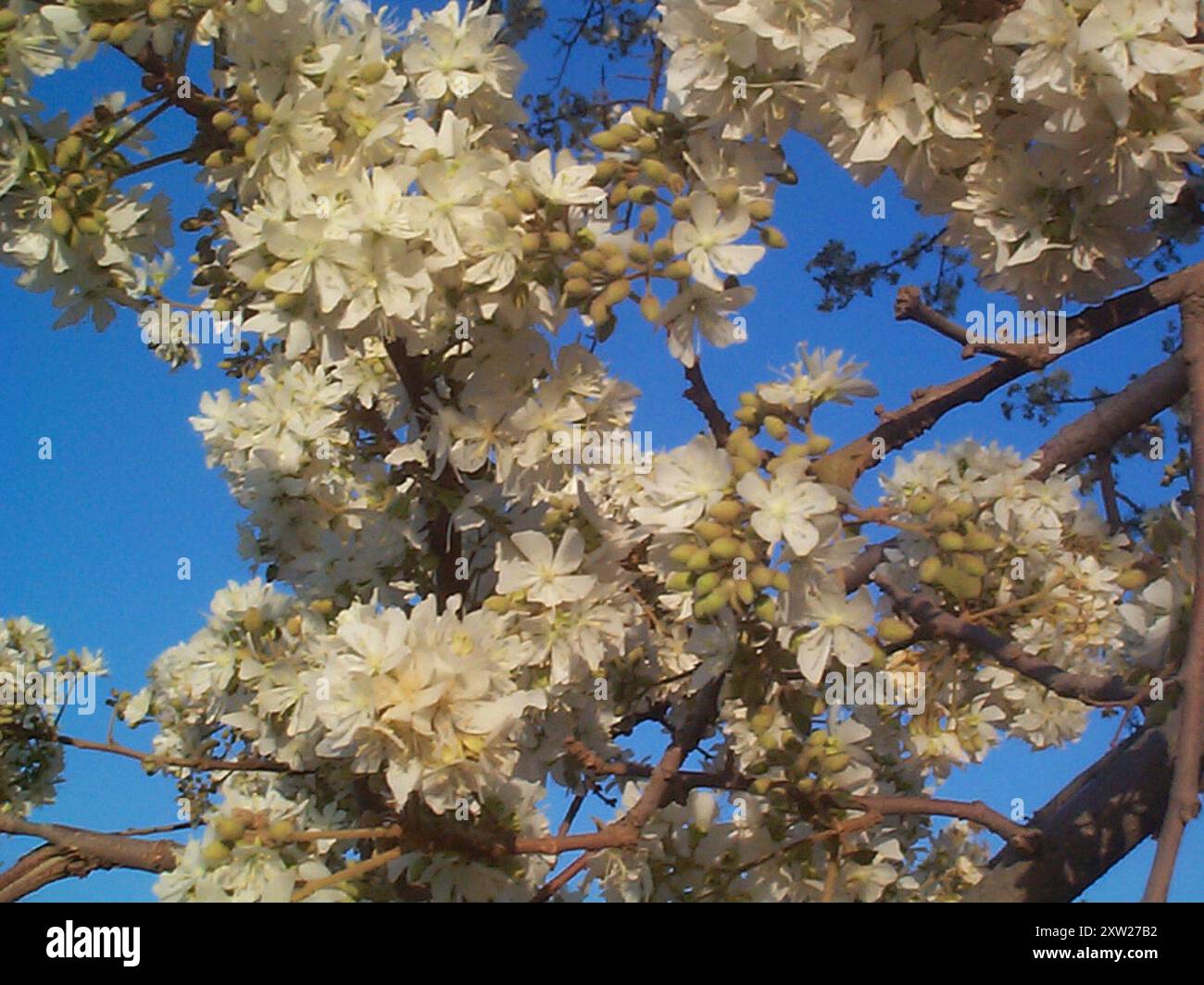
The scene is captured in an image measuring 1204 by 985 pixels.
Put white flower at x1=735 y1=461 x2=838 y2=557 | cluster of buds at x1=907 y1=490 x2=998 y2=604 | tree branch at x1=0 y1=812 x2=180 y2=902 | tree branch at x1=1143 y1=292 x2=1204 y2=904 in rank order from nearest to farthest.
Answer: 1. tree branch at x1=1143 y1=292 x2=1204 y2=904
2. white flower at x1=735 y1=461 x2=838 y2=557
3. cluster of buds at x1=907 y1=490 x2=998 y2=604
4. tree branch at x1=0 y1=812 x2=180 y2=902

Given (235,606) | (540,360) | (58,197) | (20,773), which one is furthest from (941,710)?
(20,773)

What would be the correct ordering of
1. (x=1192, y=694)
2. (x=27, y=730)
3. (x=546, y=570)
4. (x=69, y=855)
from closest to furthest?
(x=1192, y=694) < (x=546, y=570) < (x=69, y=855) < (x=27, y=730)

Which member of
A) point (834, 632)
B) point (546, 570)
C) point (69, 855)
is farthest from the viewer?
point (69, 855)

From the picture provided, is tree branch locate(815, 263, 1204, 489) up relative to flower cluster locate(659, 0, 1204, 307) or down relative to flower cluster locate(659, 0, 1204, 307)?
down

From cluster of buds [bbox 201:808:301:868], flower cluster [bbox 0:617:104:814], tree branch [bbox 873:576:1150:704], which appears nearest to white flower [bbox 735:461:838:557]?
tree branch [bbox 873:576:1150:704]

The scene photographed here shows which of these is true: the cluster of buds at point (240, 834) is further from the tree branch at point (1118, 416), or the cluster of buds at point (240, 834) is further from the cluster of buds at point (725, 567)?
the tree branch at point (1118, 416)

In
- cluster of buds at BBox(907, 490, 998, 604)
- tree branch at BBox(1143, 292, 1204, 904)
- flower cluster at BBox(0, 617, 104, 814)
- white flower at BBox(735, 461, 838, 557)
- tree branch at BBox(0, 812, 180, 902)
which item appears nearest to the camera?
tree branch at BBox(1143, 292, 1204, 904)

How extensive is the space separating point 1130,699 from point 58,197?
2018 mm

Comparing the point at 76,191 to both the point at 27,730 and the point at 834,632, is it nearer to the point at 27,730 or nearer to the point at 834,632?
the point at 834,632

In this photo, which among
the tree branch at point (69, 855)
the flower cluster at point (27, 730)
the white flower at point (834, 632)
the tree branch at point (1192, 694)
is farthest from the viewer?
the flower cluster at point (27, 730)

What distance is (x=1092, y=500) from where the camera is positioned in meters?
3.06

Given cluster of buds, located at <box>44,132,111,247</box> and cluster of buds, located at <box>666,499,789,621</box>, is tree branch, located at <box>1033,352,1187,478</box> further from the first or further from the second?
cluster of buds, located at <box>44,132,111,247</box>

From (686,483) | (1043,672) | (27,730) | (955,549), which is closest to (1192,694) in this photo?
(1043,672)

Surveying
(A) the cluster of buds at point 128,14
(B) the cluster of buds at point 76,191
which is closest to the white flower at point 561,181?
(A) the cluster of buds at point 128,14
